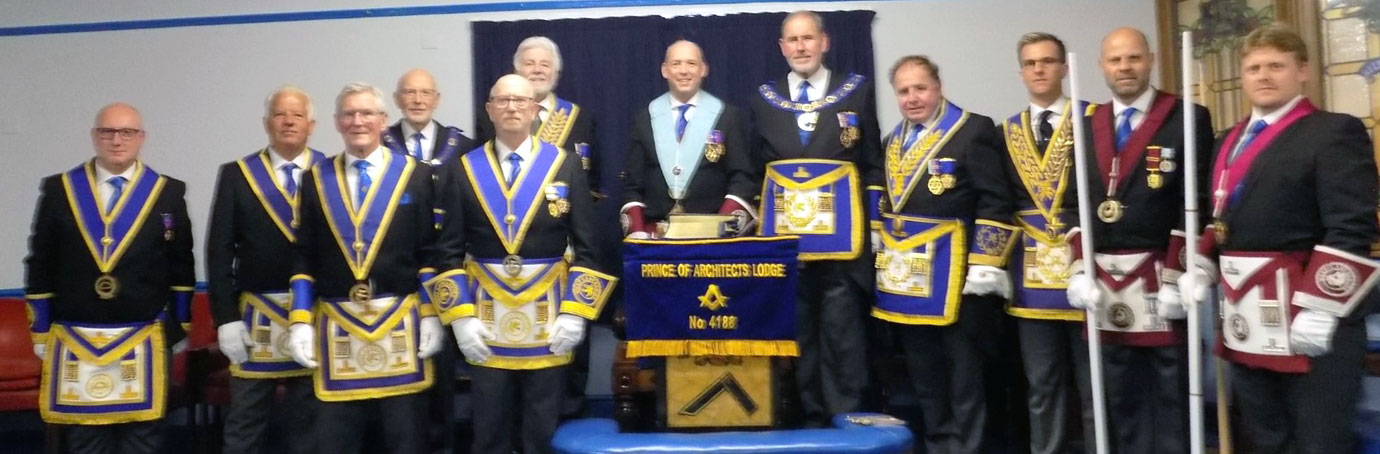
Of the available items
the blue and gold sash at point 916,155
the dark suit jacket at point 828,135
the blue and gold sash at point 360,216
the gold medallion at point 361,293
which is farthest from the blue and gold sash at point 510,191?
the blue and gold sash at point 916,155

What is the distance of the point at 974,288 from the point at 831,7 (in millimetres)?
2254

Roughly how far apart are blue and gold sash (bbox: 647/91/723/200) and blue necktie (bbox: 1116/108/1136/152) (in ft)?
4.34

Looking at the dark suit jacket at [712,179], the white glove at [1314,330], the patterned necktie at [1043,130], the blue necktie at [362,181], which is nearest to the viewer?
the white glove at [1314,330]

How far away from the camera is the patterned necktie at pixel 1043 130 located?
10.8 ft

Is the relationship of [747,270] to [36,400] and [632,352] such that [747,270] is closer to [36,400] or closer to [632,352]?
[632,352]

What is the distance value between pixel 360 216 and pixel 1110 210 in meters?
2.22

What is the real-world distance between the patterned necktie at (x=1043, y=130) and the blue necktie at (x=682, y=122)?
119 cm

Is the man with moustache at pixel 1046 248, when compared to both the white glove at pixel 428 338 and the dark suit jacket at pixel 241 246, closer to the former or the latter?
the white glove at pixel 428 338

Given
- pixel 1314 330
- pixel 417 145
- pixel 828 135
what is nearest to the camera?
pixel 1314 330

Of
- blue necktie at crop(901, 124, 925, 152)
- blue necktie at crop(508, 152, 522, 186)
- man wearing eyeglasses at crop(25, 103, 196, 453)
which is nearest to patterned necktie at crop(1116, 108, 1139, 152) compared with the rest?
blue necktie at crop(901, 124, 925, 152)

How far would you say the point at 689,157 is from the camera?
3734 millimetres

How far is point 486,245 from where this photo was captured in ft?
10.7

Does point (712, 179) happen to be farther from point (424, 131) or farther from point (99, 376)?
point (99, 376)

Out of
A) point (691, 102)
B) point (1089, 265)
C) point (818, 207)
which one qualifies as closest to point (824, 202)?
point (818, 207)
